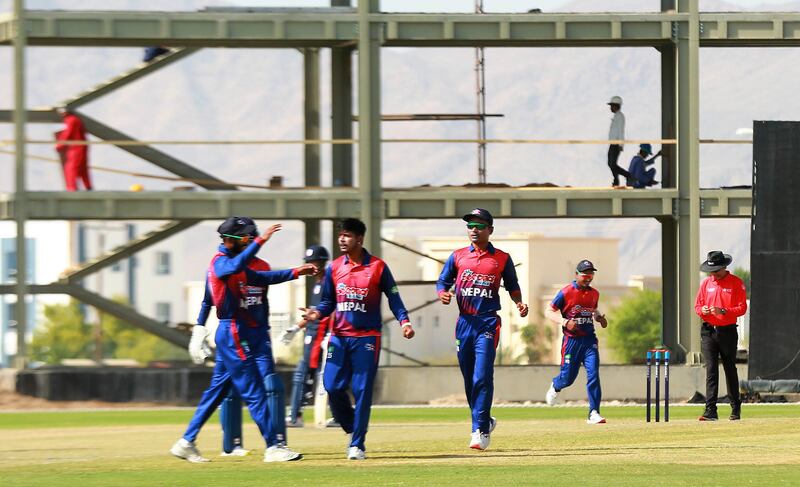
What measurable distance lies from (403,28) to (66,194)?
20.3 feet

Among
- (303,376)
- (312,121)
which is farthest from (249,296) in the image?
(312,121)

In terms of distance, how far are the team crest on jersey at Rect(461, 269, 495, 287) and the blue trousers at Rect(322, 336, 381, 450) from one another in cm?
113

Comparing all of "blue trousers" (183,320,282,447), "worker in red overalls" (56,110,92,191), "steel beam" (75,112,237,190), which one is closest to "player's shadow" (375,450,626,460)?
"blue trousers" (183,320,282,447)

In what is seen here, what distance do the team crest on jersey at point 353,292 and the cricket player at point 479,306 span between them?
2.88 feet

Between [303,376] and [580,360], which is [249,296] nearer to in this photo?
[303,376]

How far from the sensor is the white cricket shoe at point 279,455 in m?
14.4

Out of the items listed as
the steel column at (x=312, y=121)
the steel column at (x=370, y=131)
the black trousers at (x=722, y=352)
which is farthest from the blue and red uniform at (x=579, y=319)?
the steel column at (x=312, y=121)

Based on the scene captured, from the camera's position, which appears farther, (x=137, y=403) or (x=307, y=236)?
(x=307, y=236)

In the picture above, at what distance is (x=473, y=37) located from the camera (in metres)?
29.9

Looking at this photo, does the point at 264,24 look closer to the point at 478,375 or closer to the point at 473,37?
the point at 473,37

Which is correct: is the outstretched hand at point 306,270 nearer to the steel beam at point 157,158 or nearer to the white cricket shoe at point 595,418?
the white cricket shoe at point 595,418

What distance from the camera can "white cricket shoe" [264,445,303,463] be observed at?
14422 mm

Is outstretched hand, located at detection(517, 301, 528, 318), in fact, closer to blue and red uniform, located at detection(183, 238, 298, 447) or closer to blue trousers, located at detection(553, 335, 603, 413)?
blue and red uniform, located at detection(183, 238, 298, 447)

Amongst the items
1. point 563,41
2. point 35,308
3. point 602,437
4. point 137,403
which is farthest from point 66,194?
point 35,308
